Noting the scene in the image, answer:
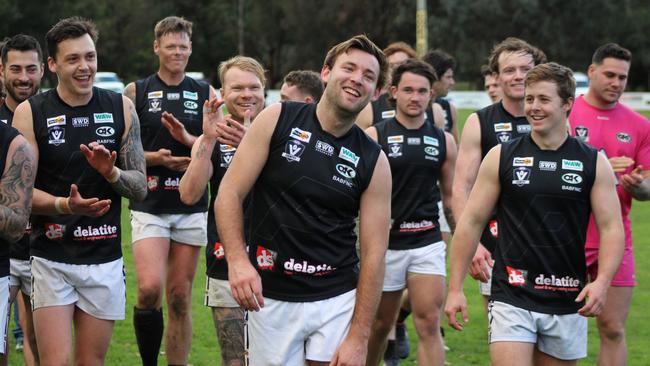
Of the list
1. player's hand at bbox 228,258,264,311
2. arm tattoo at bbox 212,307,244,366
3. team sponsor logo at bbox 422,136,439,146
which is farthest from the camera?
team sponsor logo at bbox 422,136,439,146

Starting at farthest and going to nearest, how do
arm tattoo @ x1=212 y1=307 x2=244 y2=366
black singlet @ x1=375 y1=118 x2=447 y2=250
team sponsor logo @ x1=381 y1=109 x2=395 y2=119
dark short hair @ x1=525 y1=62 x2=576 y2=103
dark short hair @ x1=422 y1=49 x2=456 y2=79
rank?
dark short hair @ x1=422 y1=49 x2=456 y2=79, team sponsor logo @ x1=381 y1=109 x2=395 y2=119, black singlet @ x1=375 y1=118 x2=447 y2=250, arm tattoo @ x1=212 y1=307 x2=244 y2=366, dark short hair @ x1=525 y1=62 x2=576 y2=103

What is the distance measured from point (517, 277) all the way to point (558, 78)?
3.98 feet

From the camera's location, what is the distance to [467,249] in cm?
612

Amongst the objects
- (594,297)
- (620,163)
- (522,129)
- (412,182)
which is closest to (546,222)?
(594,297)

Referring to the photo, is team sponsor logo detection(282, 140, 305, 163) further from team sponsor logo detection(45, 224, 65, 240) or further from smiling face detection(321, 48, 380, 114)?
team sponsor logo detection(45, 224, 65, 240)

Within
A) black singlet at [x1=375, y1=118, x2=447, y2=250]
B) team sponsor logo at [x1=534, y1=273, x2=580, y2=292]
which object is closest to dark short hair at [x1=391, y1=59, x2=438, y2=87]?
black singlet at [x1=375, y1=118, x2=447, y2=250]

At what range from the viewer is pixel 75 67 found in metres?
6.38

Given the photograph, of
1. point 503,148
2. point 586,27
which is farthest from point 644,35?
point 503,148

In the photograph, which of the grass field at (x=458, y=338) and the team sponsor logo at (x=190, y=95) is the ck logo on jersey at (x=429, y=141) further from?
the grass field at (x=458, y=338)

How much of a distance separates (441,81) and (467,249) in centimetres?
455

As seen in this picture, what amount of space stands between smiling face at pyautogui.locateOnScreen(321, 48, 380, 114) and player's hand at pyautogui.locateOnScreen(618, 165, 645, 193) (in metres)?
2.49

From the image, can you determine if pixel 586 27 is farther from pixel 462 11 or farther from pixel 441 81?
pixel 441 81

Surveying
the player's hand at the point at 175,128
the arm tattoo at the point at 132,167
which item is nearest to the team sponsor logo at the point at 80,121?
the arm tattoo at the point at 132,167

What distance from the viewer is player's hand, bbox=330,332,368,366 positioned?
197 inches
